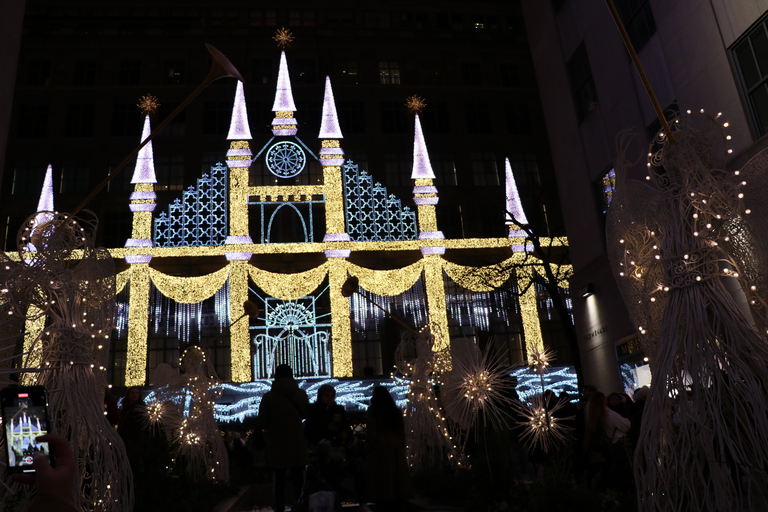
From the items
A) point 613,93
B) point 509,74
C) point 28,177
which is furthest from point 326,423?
point 509,74

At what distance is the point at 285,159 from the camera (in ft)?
68.6

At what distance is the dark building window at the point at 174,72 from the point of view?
32.8m

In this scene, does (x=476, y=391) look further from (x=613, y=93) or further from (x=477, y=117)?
(x=477, y=117)

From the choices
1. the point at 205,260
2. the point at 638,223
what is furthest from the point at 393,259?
the point at 638,223

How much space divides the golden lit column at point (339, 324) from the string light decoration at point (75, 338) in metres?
13.5

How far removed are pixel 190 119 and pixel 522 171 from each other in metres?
15.8

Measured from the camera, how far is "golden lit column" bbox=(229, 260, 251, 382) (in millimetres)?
19297

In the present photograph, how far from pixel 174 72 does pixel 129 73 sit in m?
2.11

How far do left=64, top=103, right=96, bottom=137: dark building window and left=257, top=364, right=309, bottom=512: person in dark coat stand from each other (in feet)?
89.3

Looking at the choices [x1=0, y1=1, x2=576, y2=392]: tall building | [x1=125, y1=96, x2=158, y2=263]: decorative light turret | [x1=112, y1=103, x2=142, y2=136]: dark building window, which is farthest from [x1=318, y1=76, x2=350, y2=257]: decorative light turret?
[x1=112, y1=103, x2=142, y2=136]: dark building window

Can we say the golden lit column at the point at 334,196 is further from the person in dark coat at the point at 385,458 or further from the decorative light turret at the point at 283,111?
the person in dark coat at the point at 385,458

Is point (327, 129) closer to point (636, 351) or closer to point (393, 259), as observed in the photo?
point (393, 259)

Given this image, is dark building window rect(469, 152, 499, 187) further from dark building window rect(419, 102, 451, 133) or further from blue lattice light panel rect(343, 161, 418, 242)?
blue lattice light panel rect(343, 161, 418, 242)

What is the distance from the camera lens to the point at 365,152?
31.8m
